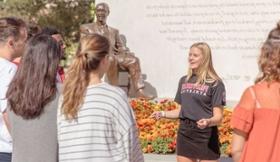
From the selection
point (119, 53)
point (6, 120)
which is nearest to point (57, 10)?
point (119, 53)

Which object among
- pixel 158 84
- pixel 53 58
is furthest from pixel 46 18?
pixel 53 58

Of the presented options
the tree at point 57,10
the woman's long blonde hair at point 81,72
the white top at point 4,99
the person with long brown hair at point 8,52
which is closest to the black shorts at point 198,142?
the person with long brown hair at point 8,52

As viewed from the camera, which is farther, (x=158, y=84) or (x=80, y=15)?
(x=80, y=15)

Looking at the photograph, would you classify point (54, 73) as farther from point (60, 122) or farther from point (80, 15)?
point (80, 15)

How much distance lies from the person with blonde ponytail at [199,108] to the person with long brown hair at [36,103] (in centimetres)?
199

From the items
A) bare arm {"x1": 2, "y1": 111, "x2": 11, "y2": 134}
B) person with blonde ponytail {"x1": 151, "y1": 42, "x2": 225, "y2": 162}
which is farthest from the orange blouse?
person with blonde ponytail {"x1": 151, "y1": 42, "x2": 225, "y2": 162}

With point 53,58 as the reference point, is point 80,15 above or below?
below

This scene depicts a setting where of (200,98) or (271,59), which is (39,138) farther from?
(200,98)

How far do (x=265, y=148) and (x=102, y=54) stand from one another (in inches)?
38.2

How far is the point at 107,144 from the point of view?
12.4 feet

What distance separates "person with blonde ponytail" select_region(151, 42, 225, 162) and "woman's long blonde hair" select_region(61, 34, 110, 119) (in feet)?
6.83

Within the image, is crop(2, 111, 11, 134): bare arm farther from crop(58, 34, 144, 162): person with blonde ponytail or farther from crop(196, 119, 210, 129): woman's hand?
crop(196, 119, 210, 129): woman's hand

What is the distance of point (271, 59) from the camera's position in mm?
3547

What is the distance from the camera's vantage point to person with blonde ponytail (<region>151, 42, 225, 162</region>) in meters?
5.80
